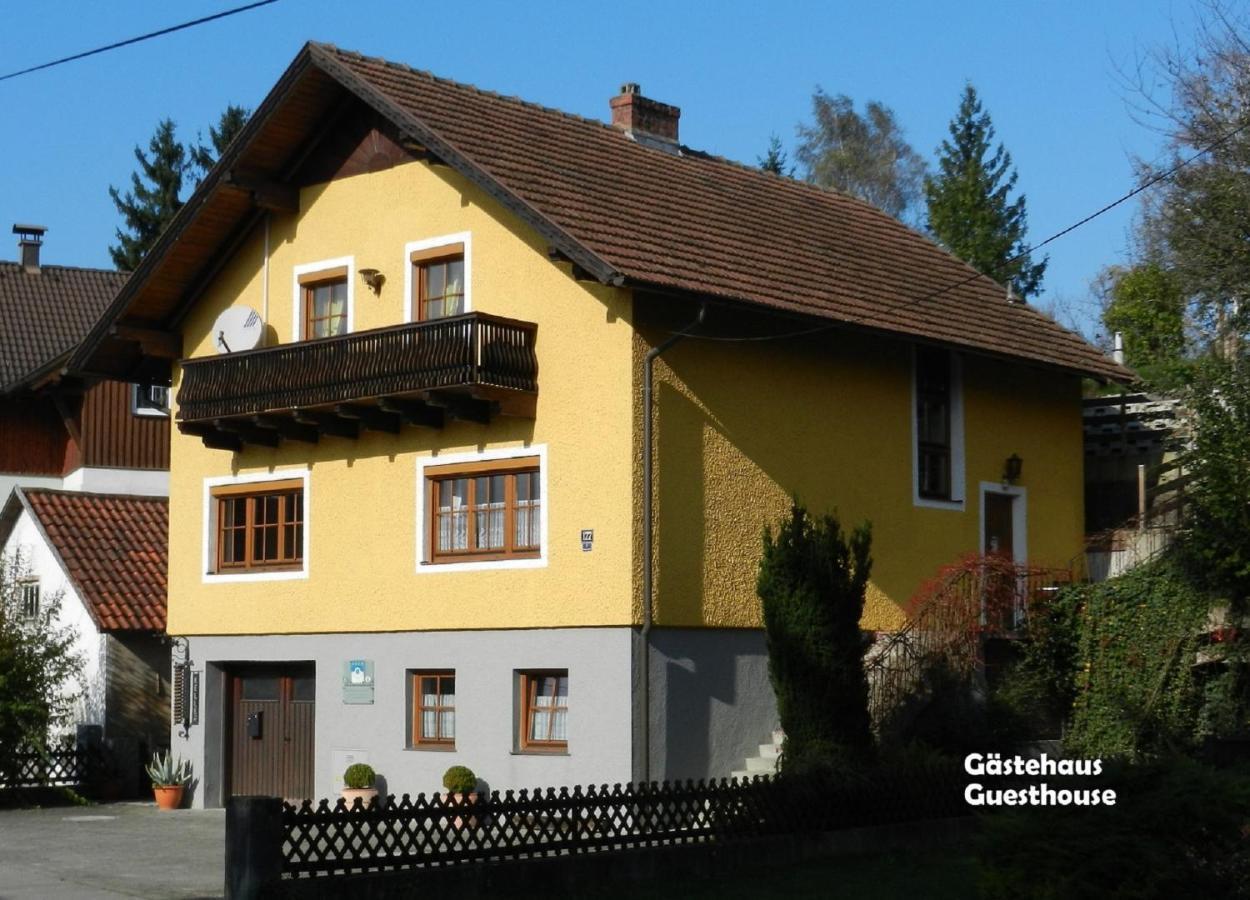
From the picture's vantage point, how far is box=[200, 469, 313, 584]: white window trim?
2452 centimetres

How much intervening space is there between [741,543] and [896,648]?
2211 mm

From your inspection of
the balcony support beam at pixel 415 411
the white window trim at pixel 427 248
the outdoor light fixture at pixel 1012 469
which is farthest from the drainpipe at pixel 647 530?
the outdoor light fixture at pixel 1012 469

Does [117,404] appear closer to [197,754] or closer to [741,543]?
[197,754]

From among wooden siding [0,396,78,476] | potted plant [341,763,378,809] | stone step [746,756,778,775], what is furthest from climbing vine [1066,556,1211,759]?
Result: wooden siding [0,396,78,476]

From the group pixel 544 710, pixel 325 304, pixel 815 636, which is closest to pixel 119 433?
pixel 325 304

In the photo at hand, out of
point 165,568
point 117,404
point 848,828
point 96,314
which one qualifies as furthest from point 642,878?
point 96,314

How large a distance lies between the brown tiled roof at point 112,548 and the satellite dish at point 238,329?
5.76 metres

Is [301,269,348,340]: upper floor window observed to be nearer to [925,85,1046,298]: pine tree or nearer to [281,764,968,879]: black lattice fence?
[281,764,968,879]: black lattice fence

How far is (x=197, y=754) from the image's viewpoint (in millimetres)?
26000

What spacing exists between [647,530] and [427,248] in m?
4.97

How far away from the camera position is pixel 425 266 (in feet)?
77.2

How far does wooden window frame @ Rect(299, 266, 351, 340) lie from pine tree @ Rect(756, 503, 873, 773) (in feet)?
23.9

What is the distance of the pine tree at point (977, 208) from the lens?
57438 millimetres

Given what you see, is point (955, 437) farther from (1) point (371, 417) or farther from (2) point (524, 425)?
(1) point (371, 417)
